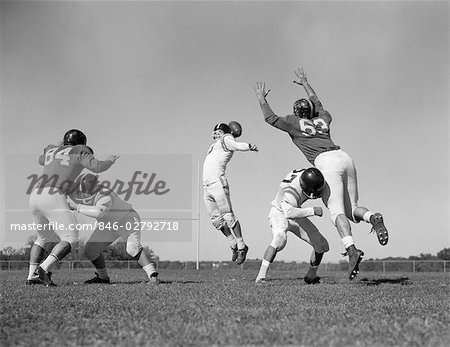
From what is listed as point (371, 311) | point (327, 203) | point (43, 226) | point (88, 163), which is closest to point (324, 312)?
point (371, 311)

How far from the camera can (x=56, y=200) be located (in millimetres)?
7355

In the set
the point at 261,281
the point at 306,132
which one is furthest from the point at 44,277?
the point at 306,132

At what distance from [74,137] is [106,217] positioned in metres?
1.25

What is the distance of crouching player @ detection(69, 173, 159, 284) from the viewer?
7.89 m

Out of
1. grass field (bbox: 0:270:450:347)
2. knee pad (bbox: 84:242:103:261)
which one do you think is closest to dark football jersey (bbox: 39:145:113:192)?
knee pad (bbox: 84:242:103:261)

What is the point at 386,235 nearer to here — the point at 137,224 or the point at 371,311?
the point at 371,311

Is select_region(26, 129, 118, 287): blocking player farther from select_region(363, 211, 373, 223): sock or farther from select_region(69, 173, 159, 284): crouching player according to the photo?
select_region(363, 211, 373, 223): sock

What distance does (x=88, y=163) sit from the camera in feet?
24.2

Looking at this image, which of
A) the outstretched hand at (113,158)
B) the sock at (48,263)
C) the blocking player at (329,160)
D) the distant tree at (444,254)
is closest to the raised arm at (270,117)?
the blocking player at (329,160)

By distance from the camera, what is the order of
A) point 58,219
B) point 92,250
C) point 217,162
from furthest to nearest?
1. point 217,162
2. point 92,250
3. point 58,219

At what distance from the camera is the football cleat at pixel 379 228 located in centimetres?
681

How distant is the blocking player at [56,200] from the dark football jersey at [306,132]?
2313 millimetres

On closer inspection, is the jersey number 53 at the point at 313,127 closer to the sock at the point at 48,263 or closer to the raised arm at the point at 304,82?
the raised arm at the point at 304,82

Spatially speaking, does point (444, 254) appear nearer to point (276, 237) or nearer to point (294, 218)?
point (276, 237)
